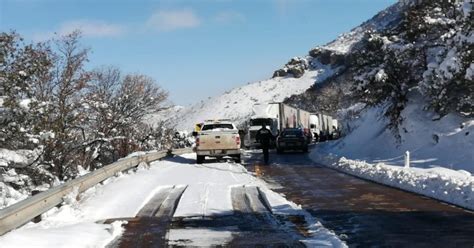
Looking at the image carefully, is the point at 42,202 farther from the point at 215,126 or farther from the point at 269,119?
the point at 269,119

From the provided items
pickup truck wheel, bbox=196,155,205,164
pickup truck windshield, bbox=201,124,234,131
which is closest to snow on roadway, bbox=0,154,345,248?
pickup truck wheel, bbox=196,155,205,164

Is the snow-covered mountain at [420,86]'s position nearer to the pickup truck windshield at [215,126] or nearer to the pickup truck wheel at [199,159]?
the pickup truck windshield at [215,126]

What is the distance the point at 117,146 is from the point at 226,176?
17925 millimetres

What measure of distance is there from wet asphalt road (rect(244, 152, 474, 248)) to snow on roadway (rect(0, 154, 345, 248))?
52 cm

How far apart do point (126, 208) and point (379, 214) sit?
5358 mm

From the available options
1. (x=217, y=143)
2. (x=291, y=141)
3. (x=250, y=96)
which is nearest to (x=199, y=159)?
(x=217, y=143)

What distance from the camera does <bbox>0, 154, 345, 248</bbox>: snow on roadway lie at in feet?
28.7

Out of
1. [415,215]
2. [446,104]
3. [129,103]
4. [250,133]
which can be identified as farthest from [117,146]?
[415,215]

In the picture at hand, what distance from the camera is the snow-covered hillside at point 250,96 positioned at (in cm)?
15612

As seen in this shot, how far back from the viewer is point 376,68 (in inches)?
1182

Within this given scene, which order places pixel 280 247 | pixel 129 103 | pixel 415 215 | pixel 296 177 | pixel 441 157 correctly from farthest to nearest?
pixel 129 103 → pixel 441 157 → pixel 296 177 → pixel 415 215 → pixel 280 247

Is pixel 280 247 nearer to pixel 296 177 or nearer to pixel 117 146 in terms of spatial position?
pixel 296 177

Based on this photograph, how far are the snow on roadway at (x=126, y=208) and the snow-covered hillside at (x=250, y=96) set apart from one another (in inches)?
5018

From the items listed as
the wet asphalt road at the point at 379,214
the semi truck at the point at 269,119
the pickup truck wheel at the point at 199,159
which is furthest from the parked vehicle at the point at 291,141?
the wet asphalt road at the point at 379,214
